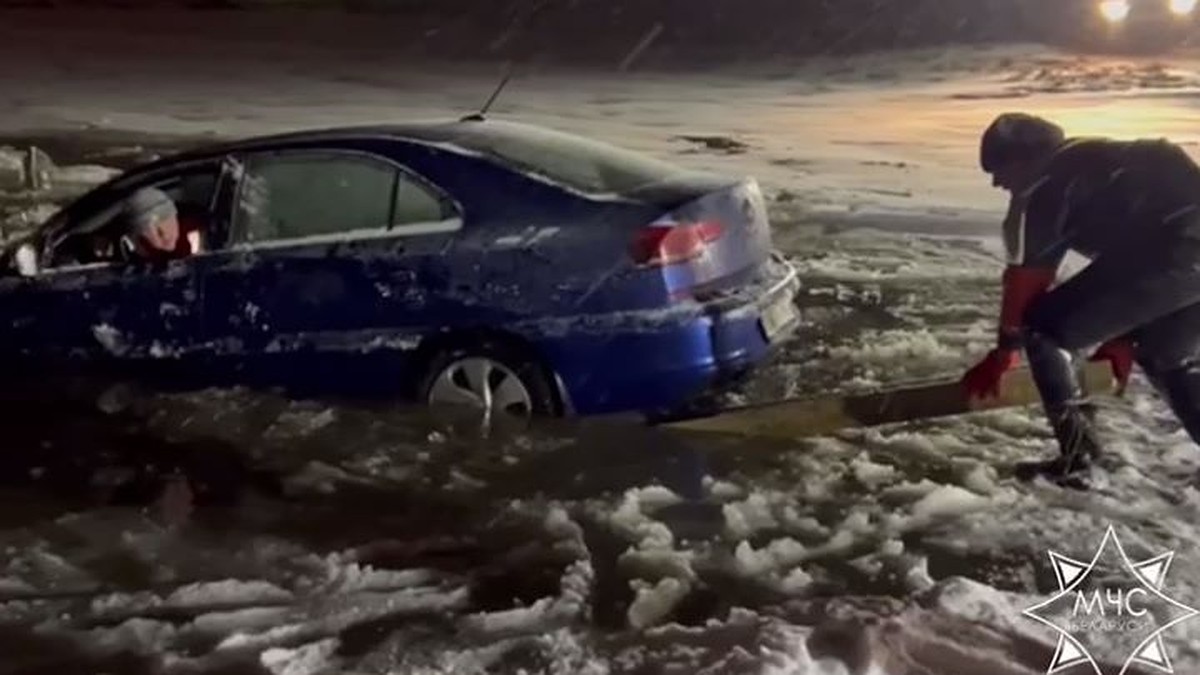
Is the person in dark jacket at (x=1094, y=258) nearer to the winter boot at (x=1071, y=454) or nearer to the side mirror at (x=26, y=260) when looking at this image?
the winter boot at (x=1071, y=454)

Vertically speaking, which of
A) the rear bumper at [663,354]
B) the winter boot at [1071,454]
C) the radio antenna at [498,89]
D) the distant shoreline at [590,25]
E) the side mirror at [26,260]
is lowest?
the winter boot at [1071,454]

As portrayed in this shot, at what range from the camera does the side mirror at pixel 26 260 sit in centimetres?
585

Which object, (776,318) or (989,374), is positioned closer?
(989,374)

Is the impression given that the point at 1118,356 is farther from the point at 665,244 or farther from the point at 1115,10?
the point at 1115,10

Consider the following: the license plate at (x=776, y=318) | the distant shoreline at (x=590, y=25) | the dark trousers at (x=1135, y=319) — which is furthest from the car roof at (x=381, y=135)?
the distant shoreline at (x=590, y=25)

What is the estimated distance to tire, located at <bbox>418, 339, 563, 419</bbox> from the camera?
5.27 m

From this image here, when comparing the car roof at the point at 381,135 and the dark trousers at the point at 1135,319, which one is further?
the car roof at the point at 381,135

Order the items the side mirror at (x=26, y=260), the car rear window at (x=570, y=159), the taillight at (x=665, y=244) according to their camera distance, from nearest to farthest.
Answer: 1. the taillight at (x=665, y=244)
2. the car rear window at (x=570, y=159)
3. the side mirror at (x=26, y=260)

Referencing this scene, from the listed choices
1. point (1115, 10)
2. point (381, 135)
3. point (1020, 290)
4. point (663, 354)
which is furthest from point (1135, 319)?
point (1115, 10)

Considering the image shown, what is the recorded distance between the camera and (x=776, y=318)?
5410 mm

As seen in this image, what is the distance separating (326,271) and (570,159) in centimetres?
104

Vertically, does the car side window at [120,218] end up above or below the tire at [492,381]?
above

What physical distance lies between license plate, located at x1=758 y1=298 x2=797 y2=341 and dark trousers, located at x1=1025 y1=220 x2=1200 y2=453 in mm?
1023

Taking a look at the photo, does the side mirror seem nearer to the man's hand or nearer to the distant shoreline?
the man's hand
